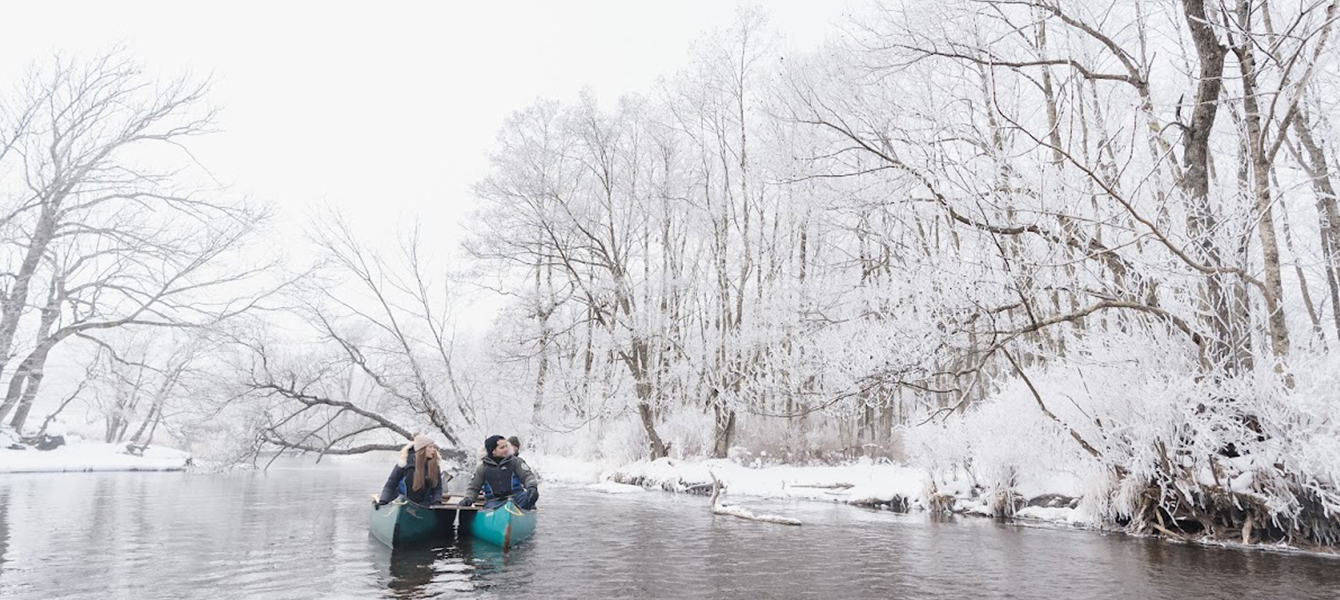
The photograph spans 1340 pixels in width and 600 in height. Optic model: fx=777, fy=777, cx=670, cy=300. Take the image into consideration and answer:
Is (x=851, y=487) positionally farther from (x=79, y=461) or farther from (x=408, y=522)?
(x=79, y=461)

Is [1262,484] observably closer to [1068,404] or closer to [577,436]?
[1068,404]

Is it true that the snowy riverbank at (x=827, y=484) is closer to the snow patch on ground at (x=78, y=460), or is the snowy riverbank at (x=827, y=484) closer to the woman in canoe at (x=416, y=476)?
the woman in canoe at (x=416, y=476)

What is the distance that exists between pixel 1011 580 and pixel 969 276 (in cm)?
320

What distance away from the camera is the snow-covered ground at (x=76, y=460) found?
2550 cm

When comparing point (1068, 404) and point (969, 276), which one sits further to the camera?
point (1068, 404)

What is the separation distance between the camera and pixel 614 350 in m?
22.9

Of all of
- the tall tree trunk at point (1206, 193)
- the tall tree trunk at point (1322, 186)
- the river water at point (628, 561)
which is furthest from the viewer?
the tall tree trunk at point (1322, 186)

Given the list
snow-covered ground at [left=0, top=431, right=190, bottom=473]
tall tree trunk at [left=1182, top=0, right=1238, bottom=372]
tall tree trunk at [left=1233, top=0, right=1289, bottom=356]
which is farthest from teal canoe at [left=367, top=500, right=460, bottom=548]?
snow-covered ground at [left=0, top=431, right=190, bottom=473]

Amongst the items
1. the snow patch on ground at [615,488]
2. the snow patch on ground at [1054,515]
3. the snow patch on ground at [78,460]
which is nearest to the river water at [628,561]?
the snow patch on ground at [1054,515]

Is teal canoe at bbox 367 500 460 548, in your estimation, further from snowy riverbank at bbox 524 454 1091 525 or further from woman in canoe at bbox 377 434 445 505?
snowy riverbank at bbox 524 454 1091 525

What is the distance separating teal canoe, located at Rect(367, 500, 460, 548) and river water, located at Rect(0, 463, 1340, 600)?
302 mm

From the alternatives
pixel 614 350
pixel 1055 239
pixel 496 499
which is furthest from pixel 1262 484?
pixel 614 350

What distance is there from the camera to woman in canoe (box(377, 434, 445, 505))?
10.5 m

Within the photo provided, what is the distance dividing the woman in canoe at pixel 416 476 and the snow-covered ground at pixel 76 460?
21602 millimetres
